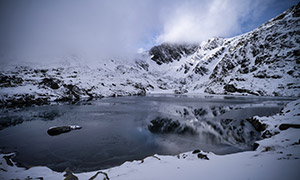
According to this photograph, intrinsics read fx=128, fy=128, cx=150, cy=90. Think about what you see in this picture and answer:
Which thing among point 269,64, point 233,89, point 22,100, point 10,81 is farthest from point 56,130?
point 269,64

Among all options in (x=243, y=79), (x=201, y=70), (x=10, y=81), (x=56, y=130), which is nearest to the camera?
(x=56, y=130)

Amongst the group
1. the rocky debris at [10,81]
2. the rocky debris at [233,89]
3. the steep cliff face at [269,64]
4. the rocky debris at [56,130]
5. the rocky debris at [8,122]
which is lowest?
the rocky debris at [8,122]

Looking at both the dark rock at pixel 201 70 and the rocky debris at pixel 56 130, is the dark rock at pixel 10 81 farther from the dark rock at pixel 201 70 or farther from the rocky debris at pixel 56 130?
the dark rock at pixel 201 70

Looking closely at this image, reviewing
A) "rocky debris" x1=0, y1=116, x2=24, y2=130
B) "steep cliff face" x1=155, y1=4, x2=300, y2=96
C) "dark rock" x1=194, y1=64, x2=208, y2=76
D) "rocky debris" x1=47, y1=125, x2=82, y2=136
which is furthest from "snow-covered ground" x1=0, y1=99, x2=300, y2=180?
"dark rock" x1=194, y1=64, x2=208, y2=76

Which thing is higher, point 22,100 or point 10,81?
point 10,81

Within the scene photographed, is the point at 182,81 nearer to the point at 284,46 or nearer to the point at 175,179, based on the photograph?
the point at 284,46

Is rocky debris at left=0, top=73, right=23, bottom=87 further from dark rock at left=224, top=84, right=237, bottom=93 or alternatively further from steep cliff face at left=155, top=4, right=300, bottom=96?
dark rock at left=224, top=84, right=237, bottom=93

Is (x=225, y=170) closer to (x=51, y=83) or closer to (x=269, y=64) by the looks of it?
(x=51, y=83)

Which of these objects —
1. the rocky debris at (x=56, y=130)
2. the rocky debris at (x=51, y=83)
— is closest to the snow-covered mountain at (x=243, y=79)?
the rocky debris at (x=51, y=83)

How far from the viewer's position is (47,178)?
304 inches

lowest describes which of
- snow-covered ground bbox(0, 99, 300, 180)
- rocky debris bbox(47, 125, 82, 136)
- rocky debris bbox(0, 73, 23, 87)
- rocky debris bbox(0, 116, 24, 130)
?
rocky debris bbox(0, 116, 24, 130)

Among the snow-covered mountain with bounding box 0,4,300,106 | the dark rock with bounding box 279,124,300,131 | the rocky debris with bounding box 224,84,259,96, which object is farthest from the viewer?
the rocky debris with bounding box 224,84,259,96

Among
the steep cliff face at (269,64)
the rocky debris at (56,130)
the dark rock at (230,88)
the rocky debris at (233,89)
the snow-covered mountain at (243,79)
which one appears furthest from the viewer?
the dark rock at (230,88)

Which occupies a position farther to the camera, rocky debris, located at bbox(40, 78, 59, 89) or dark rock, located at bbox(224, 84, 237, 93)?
dark rock, located at bbox(224, 84, 237, 93)
